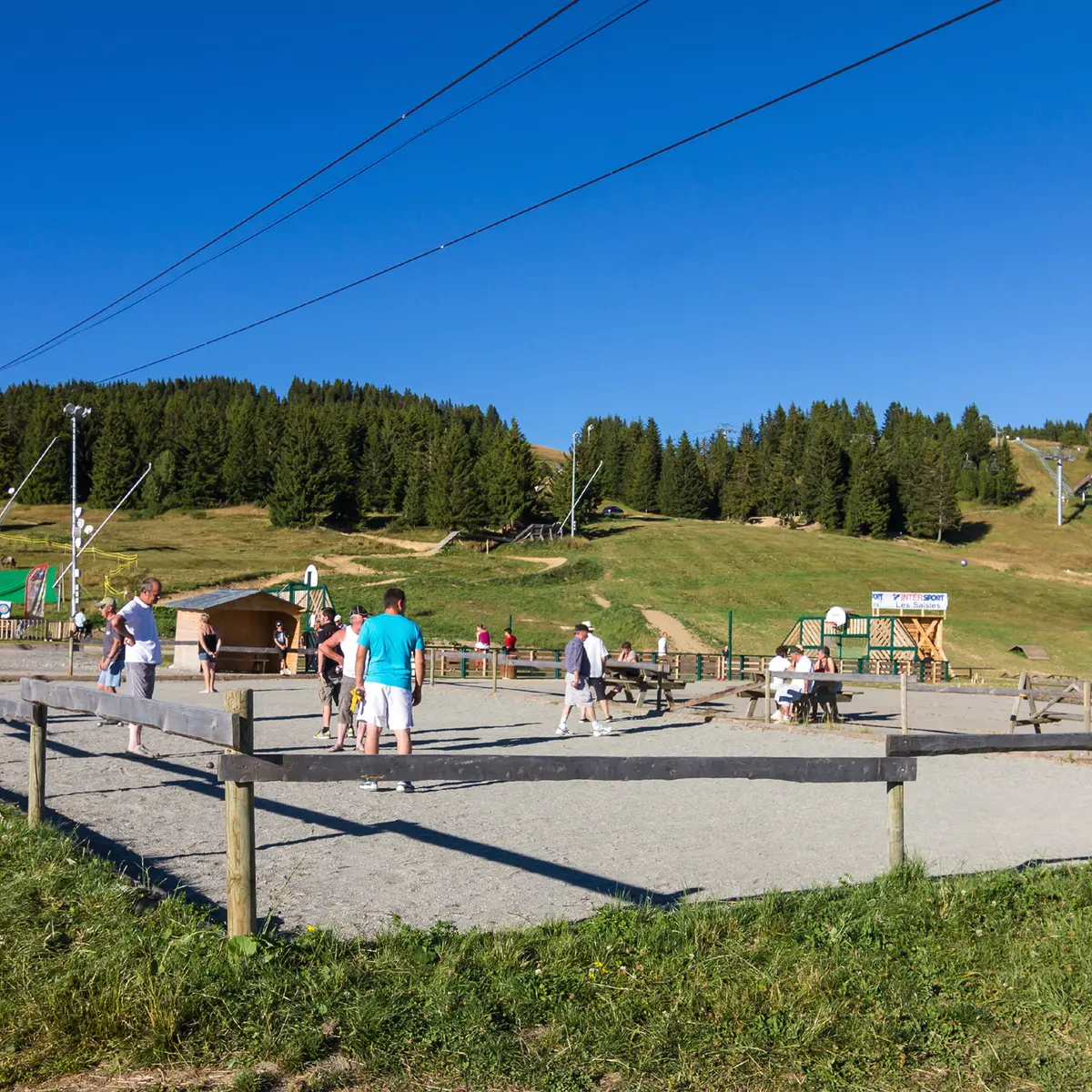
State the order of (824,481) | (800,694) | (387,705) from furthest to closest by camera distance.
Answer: (824,481) → (800,694) → (387,705)

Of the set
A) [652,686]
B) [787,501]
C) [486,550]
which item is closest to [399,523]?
[486,550]

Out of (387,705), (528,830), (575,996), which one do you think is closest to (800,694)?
(387,705)

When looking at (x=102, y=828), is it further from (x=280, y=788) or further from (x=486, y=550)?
(x=486, y=550)

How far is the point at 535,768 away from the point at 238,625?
2606cm

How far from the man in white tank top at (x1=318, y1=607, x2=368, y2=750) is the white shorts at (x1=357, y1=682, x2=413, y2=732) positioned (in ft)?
8.62

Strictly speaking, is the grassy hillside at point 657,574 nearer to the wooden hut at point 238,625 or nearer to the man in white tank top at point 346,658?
the wooden hut at point 238,625

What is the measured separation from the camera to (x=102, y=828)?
7.62m

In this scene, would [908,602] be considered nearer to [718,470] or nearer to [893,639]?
[893,639]

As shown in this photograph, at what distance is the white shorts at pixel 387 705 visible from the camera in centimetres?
1005

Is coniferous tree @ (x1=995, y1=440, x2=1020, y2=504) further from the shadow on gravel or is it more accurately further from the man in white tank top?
the shadow on gravel

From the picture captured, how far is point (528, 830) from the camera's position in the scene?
27.2ft

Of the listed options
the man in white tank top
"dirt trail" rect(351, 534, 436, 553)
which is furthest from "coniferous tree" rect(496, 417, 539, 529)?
the man in white tank top

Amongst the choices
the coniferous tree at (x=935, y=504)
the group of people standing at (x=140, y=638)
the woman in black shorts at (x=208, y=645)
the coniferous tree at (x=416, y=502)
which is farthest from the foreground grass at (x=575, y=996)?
the coniferous tree at (x=935, y=504)

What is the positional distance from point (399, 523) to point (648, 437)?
186 feet
